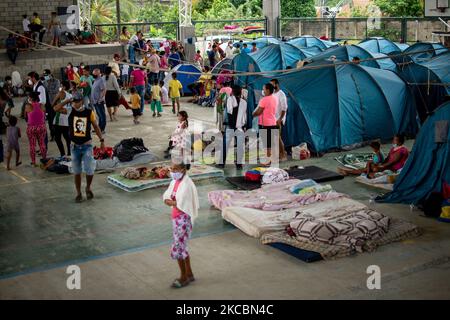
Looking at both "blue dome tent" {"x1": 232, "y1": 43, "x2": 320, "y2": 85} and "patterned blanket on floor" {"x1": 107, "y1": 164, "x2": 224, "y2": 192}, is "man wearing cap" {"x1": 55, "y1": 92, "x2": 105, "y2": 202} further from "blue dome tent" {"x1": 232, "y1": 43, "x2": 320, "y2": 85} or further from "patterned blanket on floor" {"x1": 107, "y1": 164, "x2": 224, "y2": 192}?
"blue dome tent" {"x1": 232, "y1": 43, "x2": 320, "y2": 85}

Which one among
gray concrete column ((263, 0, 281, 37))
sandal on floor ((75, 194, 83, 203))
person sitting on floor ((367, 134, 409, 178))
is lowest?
sandal on floor ((75, 194, 83, 203))

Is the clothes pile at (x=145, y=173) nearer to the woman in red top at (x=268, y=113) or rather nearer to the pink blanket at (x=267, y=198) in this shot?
the pink blanket at (x=267, y=198)

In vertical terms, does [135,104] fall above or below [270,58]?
below

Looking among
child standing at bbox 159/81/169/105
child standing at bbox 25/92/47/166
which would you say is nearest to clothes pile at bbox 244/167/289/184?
child standing at bbox 25/92/47/166

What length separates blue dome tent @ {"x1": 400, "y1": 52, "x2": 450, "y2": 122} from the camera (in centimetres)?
1587

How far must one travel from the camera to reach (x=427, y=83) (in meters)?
15.8

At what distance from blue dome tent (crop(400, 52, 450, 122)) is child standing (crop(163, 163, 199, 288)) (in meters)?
9.85

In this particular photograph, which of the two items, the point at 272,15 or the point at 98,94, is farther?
the point at 272,15

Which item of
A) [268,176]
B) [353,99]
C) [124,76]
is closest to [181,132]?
[268,176]

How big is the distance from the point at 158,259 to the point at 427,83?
995cm

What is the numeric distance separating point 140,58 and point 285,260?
2005 centimetres

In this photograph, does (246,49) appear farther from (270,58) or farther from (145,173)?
(145,173)

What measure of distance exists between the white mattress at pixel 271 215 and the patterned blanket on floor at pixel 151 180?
2.27m

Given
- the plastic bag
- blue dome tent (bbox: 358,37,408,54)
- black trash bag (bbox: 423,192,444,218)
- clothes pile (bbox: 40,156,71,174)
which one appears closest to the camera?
black trash bag (bbox: 423,192,444,218)
